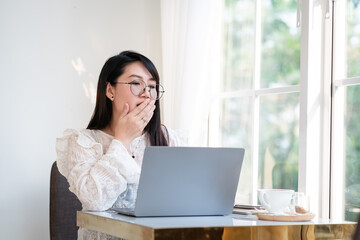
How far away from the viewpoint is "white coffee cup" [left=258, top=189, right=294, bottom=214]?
144 centimetres

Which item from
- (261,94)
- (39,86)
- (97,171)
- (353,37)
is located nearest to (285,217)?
(97,171)

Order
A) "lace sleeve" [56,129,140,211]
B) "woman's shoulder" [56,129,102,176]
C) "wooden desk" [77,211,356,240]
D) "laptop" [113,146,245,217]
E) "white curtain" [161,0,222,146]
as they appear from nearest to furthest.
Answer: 1. "wooden desk" [77,211,356,240]
2. "laptop" [113,146,245,217]
3. "lace sleeve" [56,129,140,211]
4. "woman's shoulder" [56,129,102,176]
5. "white curtain" [161,0,222,146]

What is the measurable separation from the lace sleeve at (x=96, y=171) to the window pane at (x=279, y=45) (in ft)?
2.73

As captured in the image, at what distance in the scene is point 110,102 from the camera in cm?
205

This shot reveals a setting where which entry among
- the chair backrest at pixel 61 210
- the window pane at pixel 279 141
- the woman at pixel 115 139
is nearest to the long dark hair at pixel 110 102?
the woman at pixel 115 139

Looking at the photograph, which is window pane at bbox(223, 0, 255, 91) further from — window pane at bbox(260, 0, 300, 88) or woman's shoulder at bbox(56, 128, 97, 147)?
woman's shoulder at bbox(56, 128, 97, 147)

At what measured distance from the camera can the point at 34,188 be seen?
2.60 m

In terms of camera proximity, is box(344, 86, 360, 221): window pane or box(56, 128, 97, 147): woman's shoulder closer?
box(56, 128, 97, 147): woman's shoulder

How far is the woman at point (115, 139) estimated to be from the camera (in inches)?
66.9

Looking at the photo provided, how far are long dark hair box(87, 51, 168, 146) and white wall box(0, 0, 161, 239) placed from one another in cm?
68

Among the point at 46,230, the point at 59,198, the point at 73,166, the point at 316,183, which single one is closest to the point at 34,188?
the point at 46,230

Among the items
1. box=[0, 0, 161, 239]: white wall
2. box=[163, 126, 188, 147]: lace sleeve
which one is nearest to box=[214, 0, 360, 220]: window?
box=[163, 126, 188, 147]: lace sleeve

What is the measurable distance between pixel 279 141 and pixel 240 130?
305 mm

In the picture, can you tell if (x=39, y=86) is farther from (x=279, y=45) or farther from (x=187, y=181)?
(x=187, y=181)
